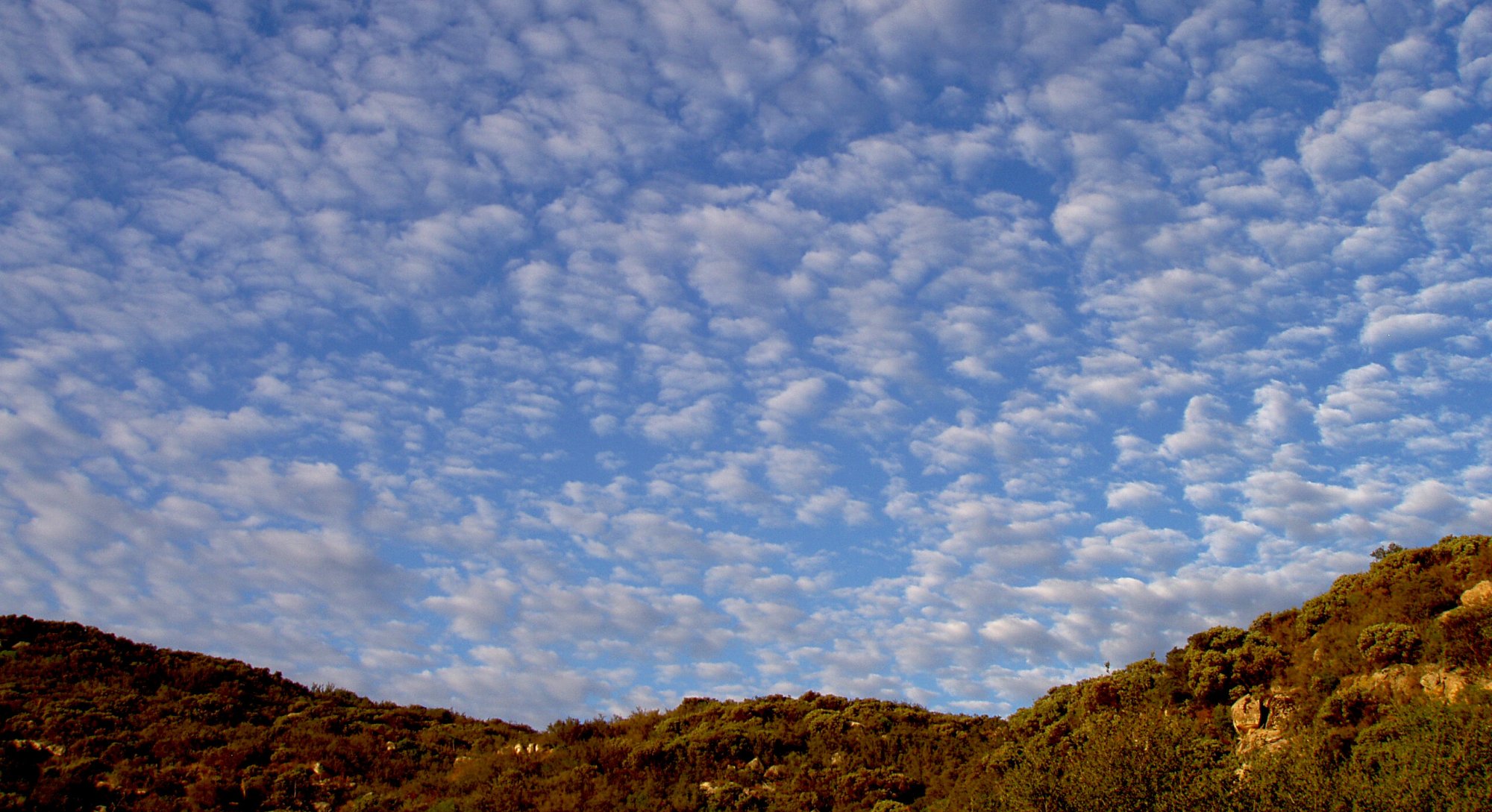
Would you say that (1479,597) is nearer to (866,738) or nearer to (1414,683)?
(1414,683)

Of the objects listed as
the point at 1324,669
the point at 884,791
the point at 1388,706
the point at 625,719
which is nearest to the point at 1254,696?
the point at 1324,669

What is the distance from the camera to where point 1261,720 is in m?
18.9

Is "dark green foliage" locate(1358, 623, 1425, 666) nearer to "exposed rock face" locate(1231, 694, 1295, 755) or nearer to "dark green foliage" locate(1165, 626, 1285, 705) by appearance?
"exposed rock face" locate(1231, 694, 1295, 755)

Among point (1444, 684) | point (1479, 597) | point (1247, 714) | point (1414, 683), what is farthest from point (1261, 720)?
point (1479, 597)

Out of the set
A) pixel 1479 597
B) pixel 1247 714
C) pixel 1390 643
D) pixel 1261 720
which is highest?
pixel 1479 597

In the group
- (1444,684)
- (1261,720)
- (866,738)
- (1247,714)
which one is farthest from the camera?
(866,738)

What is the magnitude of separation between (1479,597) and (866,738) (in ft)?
48.0

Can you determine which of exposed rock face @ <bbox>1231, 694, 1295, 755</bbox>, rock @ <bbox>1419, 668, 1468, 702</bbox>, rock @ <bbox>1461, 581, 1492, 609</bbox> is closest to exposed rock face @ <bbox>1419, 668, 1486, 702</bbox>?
rock @ <bbox>1419, 668, 1468, 702</bbox>

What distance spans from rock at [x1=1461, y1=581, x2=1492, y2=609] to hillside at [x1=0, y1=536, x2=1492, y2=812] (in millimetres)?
38

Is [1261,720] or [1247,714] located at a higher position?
[1247,714]

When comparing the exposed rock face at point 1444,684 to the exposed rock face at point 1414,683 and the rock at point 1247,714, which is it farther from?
the rock at point 1247,714

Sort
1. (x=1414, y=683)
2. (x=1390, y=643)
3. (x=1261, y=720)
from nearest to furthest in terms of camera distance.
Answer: (x=1414, y=683), (x=1390, y=643), (x=1261, y=720)

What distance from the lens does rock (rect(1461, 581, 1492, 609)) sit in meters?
18.0

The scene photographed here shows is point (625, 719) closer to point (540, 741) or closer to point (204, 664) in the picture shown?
point (540, 741)
